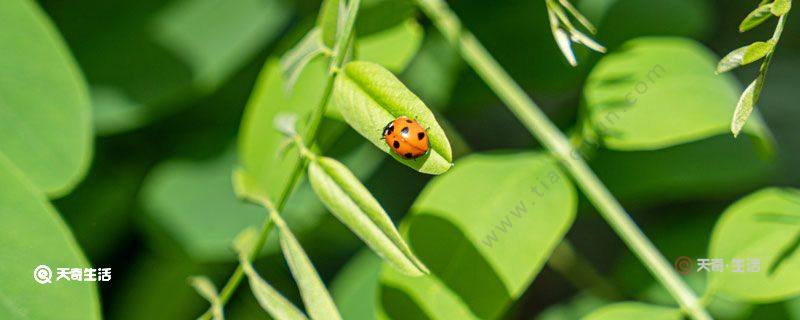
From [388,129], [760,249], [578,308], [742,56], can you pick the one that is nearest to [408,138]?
[388,129]

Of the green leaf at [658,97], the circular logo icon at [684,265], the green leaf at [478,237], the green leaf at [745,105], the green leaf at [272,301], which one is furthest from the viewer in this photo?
the circular logo icon at [684,265]

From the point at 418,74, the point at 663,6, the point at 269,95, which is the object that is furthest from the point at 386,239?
the point at 663,6

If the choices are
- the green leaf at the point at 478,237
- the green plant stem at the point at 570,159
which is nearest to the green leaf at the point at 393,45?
the green plant stem at the point at 570,159

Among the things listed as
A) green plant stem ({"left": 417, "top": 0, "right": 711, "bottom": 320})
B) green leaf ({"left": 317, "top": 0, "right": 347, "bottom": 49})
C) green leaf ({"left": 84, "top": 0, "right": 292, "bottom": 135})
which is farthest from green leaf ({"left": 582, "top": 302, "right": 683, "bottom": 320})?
green leaf ({"left": 84, "top": 0, "right": 292, "bottom": 135})

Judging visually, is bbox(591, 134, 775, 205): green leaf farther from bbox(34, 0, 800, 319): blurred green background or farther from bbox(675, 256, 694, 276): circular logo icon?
bbox(675, 256, 694, 276): circular logo icon

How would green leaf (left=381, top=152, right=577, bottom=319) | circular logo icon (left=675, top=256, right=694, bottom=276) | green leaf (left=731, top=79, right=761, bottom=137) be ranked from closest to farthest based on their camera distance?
green leaf (left=731, top=79, right=761, bottom=137) → green leaf (left=381, top=152, right=577, bottom=319) → circular logo icon (left=675, top=256, right=694, bottom=276)

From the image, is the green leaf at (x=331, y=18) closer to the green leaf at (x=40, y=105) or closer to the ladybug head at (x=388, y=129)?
the ladybug head at (x=388, y=129)
